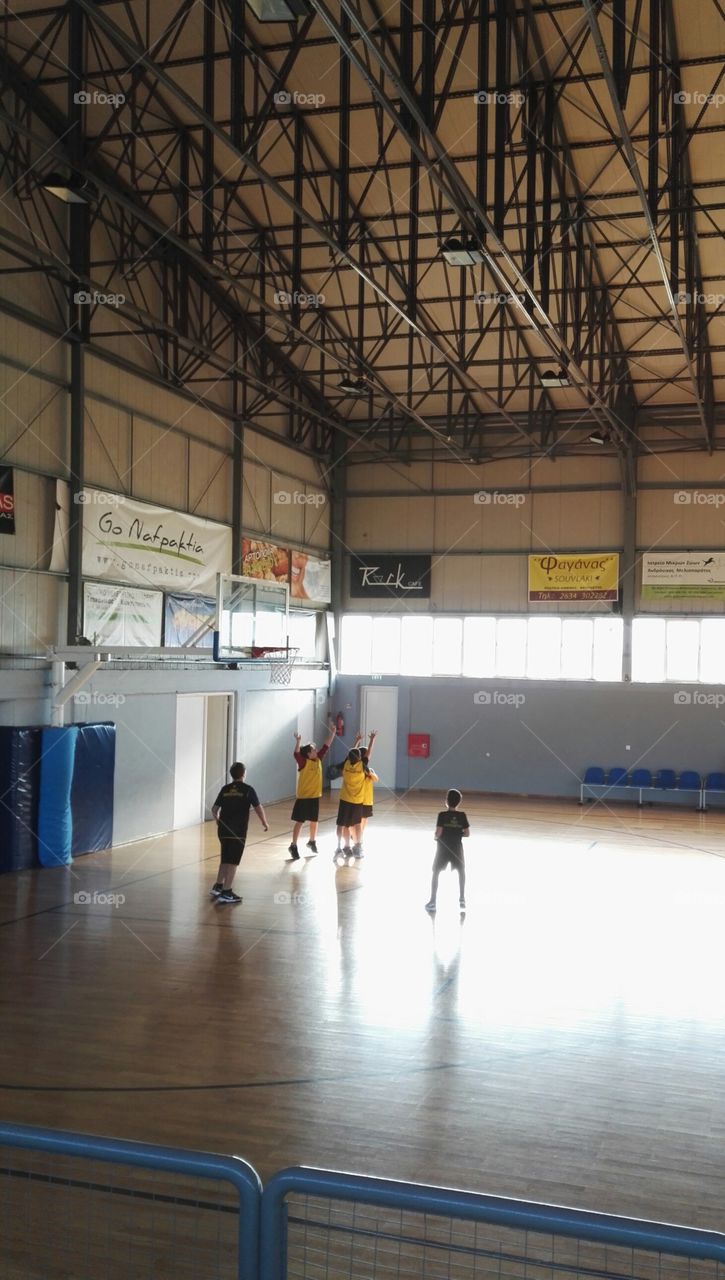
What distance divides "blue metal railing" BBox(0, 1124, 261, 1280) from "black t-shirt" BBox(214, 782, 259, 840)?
10.5 m

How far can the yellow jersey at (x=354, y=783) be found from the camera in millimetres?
17859

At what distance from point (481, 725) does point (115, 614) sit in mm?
11868

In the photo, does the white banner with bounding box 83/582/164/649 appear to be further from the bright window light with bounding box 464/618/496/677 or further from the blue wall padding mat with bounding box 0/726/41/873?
the bright window light with bounding box 464/618/496/677

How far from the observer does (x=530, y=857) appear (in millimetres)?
18844

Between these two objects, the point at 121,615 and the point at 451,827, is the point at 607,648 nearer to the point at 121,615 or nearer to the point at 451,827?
the point at 121,615

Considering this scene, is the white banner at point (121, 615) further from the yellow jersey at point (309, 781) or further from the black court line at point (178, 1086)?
the black court line at point (178, 1086)

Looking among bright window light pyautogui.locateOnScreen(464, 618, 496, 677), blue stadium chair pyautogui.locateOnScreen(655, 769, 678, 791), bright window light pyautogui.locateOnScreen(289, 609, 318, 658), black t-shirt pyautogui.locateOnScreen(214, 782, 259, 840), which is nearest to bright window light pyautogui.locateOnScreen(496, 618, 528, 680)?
bright window light pyautogui.locateOnScreen(464, 618, 496, 677)

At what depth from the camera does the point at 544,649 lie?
2836cm

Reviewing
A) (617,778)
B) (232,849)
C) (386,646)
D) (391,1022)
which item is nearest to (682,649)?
(617,778)

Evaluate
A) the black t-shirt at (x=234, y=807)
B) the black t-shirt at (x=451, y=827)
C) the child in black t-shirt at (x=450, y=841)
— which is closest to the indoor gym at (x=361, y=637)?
the child in black t-shirt at (x=450, y=841)

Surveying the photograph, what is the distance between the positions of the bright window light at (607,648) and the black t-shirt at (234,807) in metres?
15.8

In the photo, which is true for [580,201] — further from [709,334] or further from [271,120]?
[709,334]

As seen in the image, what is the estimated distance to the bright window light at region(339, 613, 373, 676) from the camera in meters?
29.9

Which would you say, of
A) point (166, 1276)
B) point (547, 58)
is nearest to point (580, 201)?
point (547, 58)
